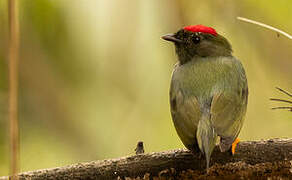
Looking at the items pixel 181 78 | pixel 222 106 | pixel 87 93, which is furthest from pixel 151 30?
pixel 87 93

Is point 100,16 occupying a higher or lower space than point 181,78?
higher

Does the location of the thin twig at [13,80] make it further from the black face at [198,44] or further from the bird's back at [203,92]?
the black face at [198,44]

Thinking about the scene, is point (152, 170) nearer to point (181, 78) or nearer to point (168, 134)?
point (181, 78)

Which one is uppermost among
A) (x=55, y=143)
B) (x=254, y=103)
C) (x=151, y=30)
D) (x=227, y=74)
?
(x=151, y=30)

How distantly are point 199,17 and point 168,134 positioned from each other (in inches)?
55.6

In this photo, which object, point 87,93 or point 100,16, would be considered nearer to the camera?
point 100,16

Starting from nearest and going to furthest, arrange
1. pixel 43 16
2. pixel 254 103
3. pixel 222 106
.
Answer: pixel 222 106, pixel 43 16, pixel 254 103

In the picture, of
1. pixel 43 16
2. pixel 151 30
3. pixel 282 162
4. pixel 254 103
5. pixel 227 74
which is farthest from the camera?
pixel 254 103

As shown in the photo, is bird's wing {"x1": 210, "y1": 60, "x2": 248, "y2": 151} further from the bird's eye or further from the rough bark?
the bird's eye

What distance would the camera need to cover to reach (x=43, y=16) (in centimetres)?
417

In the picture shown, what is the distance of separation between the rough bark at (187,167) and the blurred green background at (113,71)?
1.22 meters

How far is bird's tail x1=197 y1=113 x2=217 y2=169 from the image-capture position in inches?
112

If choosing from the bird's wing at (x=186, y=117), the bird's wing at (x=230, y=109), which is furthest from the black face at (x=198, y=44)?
the bird's wing at (x=186, y=117)

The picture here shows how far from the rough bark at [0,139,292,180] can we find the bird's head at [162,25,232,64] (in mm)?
1209
